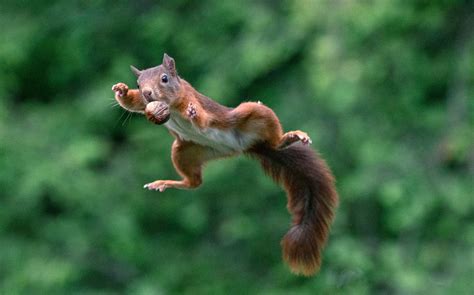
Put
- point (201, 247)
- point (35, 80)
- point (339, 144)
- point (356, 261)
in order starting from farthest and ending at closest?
point (35, 80) < point (201, 247) < point (339, 144) < point (356, 261)

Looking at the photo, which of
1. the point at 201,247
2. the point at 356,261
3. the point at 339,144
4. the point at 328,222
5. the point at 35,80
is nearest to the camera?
the point at 328,222

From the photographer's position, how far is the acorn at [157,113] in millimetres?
2023

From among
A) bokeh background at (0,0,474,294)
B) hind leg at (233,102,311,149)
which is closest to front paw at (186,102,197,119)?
hind leg at (233,102,311,149)

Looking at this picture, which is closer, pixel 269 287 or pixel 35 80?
pixel 269 287

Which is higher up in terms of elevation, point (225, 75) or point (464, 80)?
point (225, 75)

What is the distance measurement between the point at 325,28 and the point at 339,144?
0.76 m

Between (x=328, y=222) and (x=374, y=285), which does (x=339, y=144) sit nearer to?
(x=374, y=285)

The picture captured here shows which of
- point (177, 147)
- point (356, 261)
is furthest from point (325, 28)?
point (177, 147)

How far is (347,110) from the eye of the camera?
703 cm

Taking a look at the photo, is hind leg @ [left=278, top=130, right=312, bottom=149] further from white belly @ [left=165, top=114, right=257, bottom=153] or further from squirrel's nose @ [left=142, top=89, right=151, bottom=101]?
squirrel's nose @ [left=142, top=89, right=151, bottom=101]

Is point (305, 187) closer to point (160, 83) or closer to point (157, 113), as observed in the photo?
point (160, 83)

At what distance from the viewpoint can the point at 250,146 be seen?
241 cm

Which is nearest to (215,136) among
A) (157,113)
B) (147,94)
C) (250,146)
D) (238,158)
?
(250,146)

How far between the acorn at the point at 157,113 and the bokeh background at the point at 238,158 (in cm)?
438
